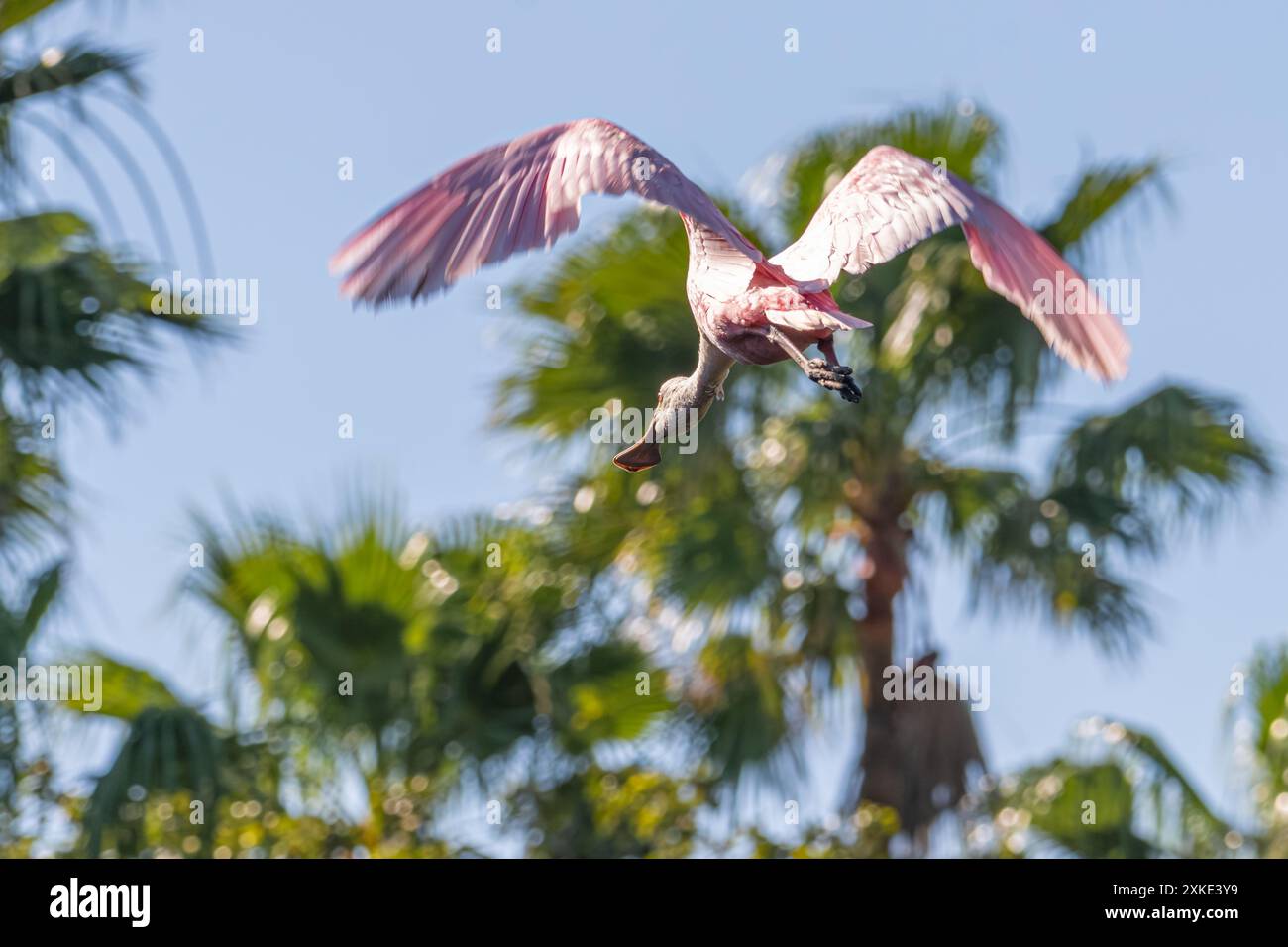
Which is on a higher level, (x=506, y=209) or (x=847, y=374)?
(x=506, y=209)

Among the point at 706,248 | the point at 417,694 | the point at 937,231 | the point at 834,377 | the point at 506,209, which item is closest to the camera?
the point at 834,377

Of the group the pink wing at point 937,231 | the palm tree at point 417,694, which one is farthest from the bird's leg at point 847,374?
the palm tree at point 417,694

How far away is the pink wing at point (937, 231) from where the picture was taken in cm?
302

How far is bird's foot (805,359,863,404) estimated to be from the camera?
2549 millimetres

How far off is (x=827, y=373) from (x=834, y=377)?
1 cm

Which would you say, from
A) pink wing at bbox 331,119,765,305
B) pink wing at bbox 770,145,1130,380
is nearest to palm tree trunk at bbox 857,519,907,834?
pink wing at bbox 770,145,1130,380

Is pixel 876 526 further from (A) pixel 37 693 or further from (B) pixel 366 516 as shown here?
(A) pixel 37 693

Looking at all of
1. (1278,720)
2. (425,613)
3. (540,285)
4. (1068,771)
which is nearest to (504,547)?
(425,613)

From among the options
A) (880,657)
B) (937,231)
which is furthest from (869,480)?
(937,231)

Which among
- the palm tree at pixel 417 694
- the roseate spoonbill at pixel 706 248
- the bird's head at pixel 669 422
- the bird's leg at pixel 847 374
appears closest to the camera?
the bird's leg at pixel 847 374

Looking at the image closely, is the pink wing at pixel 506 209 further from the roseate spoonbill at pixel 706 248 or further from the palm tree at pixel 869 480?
the palm tree at pixel 869 480

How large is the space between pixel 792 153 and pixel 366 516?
2.71 meters

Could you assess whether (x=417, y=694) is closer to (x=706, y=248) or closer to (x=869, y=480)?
(x=869, y=480)

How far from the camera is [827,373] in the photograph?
2.60m
